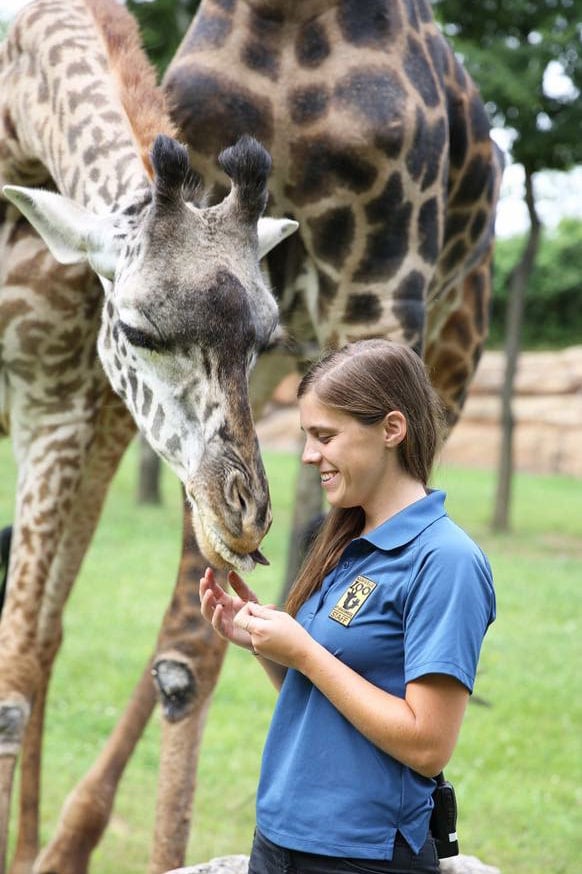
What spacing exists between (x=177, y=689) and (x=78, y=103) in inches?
75.9

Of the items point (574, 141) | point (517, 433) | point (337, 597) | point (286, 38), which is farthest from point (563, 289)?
point (337, 597)

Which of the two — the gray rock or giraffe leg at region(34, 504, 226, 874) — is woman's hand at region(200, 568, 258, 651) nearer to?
the gray rock

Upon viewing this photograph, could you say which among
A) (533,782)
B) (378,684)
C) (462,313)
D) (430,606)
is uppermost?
(430,606)

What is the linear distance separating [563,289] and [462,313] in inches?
866

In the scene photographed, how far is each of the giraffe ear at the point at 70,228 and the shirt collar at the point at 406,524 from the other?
1.28 meters

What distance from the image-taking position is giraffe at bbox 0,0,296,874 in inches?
116

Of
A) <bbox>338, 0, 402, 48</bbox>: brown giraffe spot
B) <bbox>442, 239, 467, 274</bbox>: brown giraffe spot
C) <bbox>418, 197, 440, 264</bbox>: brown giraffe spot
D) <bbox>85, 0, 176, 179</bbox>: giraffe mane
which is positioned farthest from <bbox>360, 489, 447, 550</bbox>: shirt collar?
<bbox>442, 239, 467, 274</bbox>: brown giraffe spot

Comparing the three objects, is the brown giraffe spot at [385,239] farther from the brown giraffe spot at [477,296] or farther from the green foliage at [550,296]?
the green foliage at [550,296]

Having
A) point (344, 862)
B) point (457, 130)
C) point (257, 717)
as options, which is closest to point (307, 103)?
point (457, 130)

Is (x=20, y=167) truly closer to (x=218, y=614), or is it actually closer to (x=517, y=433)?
(x=218, y=614)

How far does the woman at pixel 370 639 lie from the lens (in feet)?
7.20

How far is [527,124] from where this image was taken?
38.0ft

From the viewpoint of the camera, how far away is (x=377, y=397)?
2.37m

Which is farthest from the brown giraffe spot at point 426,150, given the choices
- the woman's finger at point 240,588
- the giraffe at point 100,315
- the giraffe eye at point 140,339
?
the woman's finger at point 240,588
